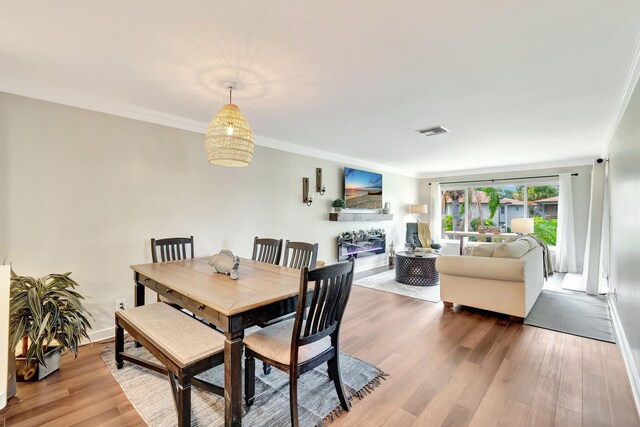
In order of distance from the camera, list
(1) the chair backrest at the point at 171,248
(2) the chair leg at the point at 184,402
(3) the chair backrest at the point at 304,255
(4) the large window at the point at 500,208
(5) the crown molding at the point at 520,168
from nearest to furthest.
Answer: (2) the chair leg at the point at 184,402
(3) the chair backrest at the point at 304,255
(1) the chair backrest at the point at 171,248
(5) the crown molding at the point at 520,168
(4) the large window at the point at 500,208

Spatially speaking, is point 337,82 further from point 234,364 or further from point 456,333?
point 456,333

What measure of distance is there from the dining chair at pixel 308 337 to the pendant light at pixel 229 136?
1.17m

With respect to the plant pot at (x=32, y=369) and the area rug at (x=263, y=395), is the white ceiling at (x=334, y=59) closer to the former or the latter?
the plant pot at (x=32, y=369)

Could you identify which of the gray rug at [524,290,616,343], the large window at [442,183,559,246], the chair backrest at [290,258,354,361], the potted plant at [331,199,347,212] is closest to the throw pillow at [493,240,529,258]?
the gray rug at [524,290,616,343]

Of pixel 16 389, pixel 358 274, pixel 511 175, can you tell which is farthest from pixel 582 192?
pixel 16 389

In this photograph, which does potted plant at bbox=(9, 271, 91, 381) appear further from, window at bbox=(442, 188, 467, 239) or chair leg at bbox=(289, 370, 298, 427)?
window at bbox=(442, 188, 467, 239)

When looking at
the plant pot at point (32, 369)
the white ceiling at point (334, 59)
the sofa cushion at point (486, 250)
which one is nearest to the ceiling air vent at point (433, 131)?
the white ceiling at point (334, 59)

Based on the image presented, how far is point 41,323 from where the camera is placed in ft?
6.33

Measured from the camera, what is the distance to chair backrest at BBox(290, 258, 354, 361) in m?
1.46

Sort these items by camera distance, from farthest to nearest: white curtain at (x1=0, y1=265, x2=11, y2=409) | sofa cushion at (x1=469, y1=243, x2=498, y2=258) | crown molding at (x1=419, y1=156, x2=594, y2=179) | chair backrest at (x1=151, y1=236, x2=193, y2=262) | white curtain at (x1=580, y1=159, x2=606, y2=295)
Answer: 1. crown molding at (x1=419, y1=156, x2=594, y2=179)
2. white curtain at (x1=580, y1=159, x2=606, y2=295)
3. sofa cushion at (x1=469, y1=243, x2=498, y2=258)
4. chair backrest at (x1=151, y1=236, x2=193, y2=262)
5. white curtain at (x1=0, y1=265, x2=11, y2=409)

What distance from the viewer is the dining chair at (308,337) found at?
1.49 meters

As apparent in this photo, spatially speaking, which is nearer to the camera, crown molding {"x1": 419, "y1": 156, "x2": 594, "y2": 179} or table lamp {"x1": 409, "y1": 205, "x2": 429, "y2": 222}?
crown molding {"x1": 419, "y1": 156, "x2": 594, "y2": 179}

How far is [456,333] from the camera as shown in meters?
2.90

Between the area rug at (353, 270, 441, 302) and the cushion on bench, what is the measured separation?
10.4 ft
